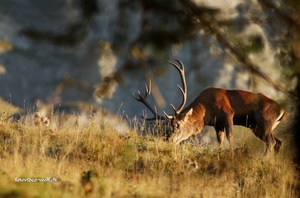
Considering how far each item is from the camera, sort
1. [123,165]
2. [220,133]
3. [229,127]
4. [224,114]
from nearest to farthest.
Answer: [123,165] → [229,127] → [224,114] → [220,133]

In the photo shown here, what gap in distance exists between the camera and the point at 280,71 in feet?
13.2

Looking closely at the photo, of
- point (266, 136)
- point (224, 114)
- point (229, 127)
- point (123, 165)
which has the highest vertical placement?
point (224, 114)

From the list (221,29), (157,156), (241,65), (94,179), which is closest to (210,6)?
(221,29)

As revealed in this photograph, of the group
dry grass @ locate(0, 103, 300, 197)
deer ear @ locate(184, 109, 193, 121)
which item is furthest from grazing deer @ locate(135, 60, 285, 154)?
dry grass @ locate(0, 103, 300, 197)

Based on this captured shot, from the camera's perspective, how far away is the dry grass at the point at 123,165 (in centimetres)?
→ 540

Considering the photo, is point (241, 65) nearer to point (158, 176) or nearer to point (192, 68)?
point (192, 68)

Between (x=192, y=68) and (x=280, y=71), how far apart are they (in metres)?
0.54

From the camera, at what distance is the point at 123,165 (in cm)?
678

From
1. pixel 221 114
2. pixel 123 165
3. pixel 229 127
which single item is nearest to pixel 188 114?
pixel 221 114

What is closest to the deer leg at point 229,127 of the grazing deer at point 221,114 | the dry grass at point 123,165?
the grazing deer at point 221,114

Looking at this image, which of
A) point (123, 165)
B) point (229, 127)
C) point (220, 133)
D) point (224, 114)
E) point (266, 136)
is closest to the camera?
point (123, 165)

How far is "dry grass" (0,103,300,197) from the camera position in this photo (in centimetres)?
540

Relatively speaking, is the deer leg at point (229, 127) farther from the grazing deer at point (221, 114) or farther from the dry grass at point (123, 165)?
the dry grass at point (123, 165)

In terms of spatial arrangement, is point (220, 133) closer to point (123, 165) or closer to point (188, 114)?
point (188, 114)
